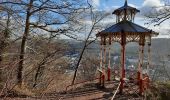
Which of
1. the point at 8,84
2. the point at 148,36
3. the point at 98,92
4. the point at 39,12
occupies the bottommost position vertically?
the point at 98,92

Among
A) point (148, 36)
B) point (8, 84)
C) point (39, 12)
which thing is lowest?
point (8, 84)

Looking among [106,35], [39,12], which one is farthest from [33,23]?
[106,35]

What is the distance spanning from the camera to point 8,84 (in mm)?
3592

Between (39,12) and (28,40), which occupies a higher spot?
(39,12)

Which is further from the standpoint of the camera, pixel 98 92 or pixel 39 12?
pixel 39 12

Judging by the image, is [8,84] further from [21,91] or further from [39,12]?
[39,12]

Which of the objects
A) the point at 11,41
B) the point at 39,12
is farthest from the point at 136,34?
the point at 11,41

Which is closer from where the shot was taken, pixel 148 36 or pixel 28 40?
pixel 148 36

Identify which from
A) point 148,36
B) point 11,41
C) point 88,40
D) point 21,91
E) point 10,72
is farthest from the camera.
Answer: point 88,40

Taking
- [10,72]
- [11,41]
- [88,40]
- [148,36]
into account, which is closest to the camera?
[10,72]

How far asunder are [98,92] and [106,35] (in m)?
3.31

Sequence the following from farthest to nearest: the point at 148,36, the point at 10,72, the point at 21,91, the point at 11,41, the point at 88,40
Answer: the point at 88,40
the point at 11,41
the point at 148,36
the point at 21,91
the point at 10,72

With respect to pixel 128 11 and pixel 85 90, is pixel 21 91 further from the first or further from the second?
pixel 128 11

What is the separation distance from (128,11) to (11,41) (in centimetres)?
671
